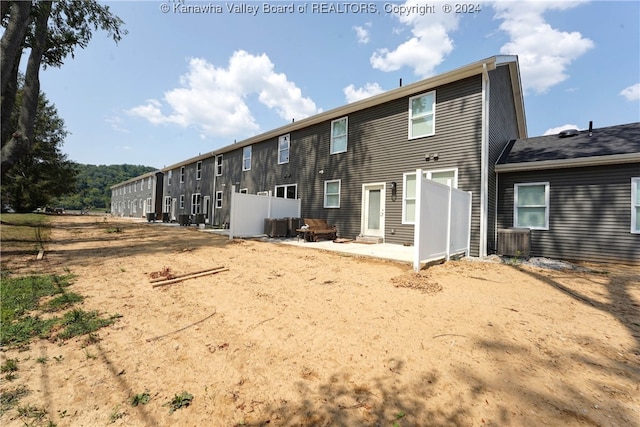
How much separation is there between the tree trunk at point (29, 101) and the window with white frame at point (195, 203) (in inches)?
577

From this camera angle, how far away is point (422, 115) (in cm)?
981

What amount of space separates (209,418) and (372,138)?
419 inches

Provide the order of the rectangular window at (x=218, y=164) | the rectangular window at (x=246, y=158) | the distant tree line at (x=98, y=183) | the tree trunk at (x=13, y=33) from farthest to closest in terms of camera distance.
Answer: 1. the distant tree line at (x=98, y=183)
2. the rectangular window at (x=218, y=164)
3. the rectangular window at (x=246, y=158)
4. the tree trunk at (x=13, y=33)

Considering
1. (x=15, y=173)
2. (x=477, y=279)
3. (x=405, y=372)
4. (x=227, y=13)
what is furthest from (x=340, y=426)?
(x=15, y=173)

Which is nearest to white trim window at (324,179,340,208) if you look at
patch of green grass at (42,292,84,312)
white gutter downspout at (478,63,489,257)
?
white gutter downspout at (478,63,489,257)

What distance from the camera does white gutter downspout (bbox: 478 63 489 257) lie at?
831 centimetres

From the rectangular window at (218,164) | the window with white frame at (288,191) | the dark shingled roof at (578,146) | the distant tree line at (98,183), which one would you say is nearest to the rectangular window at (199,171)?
the rectangular window at (218,164)

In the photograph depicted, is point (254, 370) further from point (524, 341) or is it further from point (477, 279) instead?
point (477, 279)

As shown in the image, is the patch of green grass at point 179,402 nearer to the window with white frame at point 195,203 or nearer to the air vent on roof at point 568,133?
the air vent on roof at point 568,133

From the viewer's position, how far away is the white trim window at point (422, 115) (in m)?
9.55

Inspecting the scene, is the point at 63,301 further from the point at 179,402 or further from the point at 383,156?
the point at 383,156

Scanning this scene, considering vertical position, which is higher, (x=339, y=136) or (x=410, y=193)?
(x=339, y=136)

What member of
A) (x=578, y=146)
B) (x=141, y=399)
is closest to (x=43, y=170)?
(x=141, y=399)

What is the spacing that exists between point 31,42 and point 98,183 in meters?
96.1
